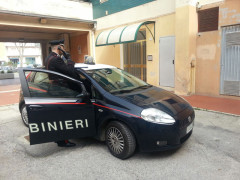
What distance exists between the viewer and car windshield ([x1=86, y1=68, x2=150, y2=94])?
3.74 m

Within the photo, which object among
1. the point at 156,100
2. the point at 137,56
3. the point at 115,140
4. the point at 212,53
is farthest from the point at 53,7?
the point at 115,140

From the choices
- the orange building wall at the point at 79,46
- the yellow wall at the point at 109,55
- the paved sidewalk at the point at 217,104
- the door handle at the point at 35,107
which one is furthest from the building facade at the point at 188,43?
the door handle at the point at 35,107

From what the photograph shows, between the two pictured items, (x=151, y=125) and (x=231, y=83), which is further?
(x=231, y=83)

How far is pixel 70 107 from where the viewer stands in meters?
3.36

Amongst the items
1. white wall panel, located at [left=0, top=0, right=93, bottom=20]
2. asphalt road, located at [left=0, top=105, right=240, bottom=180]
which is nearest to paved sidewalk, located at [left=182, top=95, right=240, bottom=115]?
asphalt road, located at [left=0, top=105, right=240, bottom=180]

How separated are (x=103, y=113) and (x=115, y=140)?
49 cm

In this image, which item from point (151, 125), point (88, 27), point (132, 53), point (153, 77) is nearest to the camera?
point (151, 125)

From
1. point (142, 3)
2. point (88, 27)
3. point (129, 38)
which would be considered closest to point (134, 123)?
point (129, 38)

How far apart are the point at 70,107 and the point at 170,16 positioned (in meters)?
6.75

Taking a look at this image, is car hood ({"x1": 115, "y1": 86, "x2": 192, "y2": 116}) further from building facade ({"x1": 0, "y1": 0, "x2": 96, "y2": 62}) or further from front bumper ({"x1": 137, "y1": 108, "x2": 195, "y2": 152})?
building facade ({"x1": 0, "y1": 0, "x2": 96, "y2": 62})

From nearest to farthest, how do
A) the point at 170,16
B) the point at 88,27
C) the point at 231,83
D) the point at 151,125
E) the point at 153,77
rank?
1. the point at 151,125
2. the point at 231,83
3. the point at 170,16
4. the point at 153,77
5. the point at 88,27

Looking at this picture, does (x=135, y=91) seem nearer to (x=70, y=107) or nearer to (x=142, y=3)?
(x=70, y=107)

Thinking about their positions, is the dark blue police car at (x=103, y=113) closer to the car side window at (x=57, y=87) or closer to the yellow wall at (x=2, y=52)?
the car side window at (x=57, y=87)

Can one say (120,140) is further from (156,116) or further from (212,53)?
(212,53)
